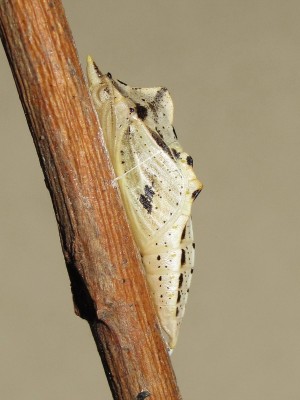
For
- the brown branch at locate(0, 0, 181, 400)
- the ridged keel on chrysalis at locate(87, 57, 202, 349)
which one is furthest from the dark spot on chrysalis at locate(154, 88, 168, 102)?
the brown branch at locate(0, 0, 181, 400)

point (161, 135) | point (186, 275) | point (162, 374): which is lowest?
point (162, 374)

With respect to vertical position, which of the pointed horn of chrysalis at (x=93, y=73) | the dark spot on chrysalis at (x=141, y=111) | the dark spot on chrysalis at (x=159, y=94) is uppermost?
the pointed horn of chrysalis at (x=93, y=73)

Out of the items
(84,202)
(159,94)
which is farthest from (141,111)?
(84,202)

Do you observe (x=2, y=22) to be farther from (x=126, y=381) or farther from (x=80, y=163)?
(x=126, y=381)

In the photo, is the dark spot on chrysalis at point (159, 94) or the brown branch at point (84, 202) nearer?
the brown branch at point (84, 202)

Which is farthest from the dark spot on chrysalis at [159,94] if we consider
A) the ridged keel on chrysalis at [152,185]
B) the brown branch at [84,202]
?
the brown branch at [84,202]

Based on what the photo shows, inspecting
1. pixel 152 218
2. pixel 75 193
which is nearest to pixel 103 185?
pixel 75 193

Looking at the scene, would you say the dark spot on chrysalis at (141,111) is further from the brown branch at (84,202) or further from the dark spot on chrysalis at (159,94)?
the brown branch at (84,202)
